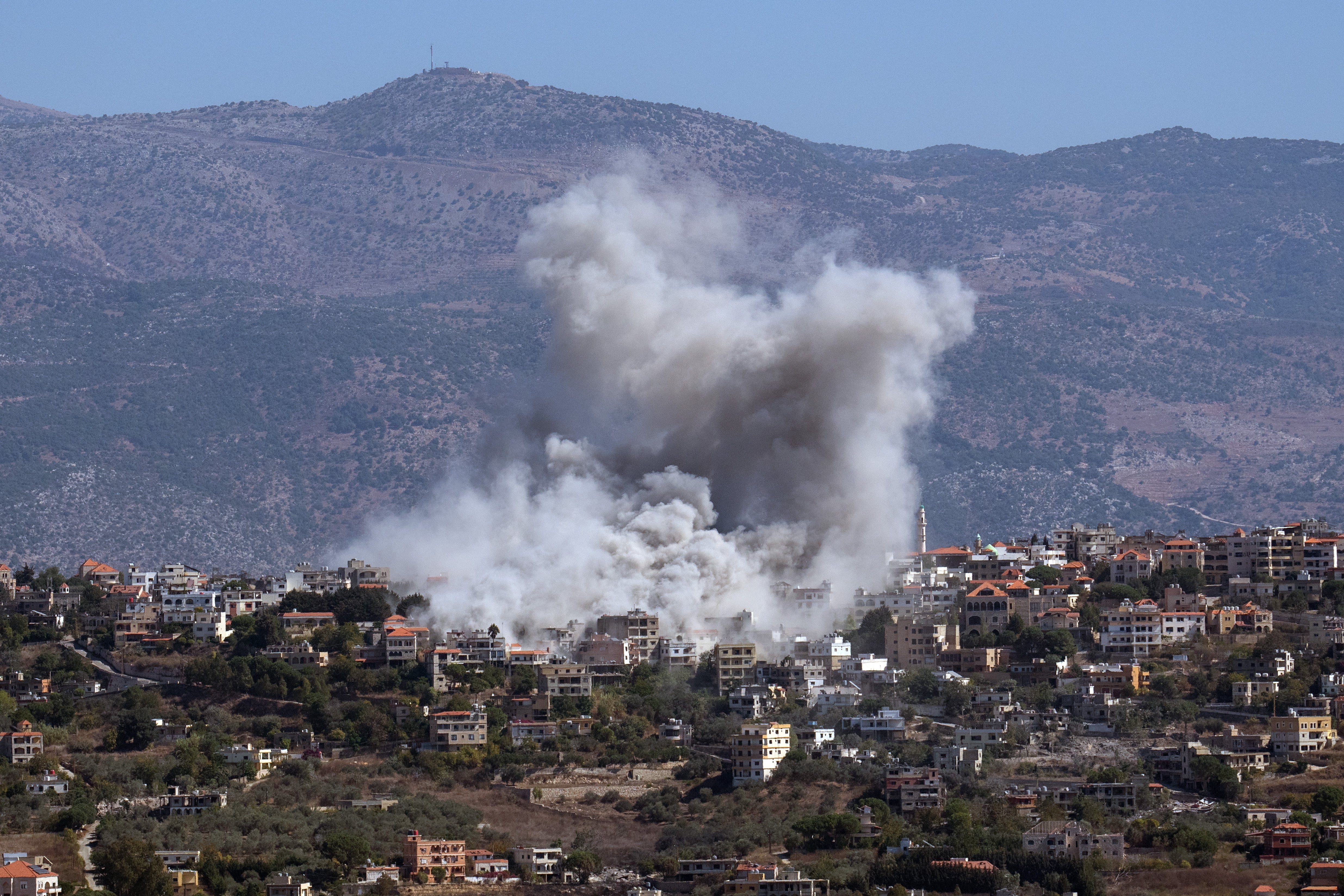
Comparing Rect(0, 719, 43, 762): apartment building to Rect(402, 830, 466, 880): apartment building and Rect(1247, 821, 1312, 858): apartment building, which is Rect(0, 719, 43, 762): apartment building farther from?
Rect(1247, 821, 1312, 858): apartment building

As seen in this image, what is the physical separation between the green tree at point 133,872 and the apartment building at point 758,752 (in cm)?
1426

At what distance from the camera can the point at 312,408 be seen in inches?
6865

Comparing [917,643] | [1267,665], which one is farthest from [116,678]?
[1267,665]

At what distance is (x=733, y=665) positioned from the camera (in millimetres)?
79688

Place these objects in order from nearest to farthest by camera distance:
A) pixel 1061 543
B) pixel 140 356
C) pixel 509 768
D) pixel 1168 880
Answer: pixel 1168 880 → pixel 509 768 → pixel 1061 543 → pixel 140 356

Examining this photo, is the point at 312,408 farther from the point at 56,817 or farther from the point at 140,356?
the point at 56,817

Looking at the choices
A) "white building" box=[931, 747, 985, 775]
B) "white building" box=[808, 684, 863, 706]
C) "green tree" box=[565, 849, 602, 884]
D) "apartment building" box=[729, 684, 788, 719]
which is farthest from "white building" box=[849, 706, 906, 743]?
"green tree" box=[565, 849, 602, 884]

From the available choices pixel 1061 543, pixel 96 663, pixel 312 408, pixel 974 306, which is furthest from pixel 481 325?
pixel 96 663

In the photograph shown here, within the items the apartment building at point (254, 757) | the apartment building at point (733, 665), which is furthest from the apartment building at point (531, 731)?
the apartment building at point (733, 665)

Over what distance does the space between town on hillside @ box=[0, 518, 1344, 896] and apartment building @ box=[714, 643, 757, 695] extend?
9 cm

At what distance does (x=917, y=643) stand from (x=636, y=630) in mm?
7429

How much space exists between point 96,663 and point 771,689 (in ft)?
60.0

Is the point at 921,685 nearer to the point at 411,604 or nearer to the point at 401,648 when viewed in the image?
the point at 401,648

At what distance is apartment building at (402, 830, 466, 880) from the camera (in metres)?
65.0
